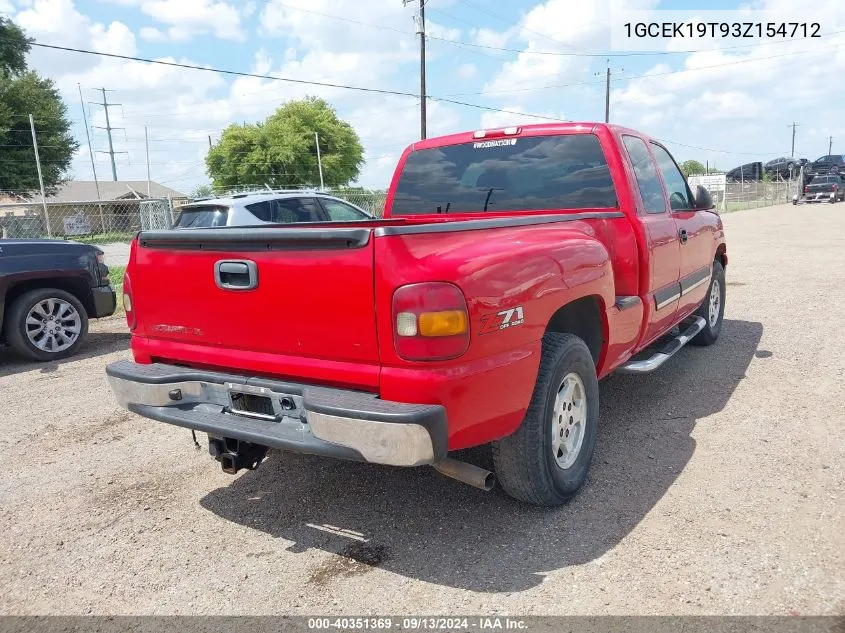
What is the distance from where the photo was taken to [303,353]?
9.02 feet

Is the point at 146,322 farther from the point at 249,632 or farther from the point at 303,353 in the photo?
the point at 249,632

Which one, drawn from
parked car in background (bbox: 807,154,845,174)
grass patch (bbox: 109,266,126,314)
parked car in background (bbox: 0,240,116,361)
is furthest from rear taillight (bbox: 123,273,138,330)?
parked car in background (bbox: 807,154,845,174)

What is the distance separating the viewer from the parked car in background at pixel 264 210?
362 inches

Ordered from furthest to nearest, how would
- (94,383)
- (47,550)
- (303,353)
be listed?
1. (94,383)
2. (47,550)
3. (303,353)

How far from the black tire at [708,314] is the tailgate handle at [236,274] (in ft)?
14.5

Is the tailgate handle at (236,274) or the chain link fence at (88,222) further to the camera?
the chain link fence at (88,222)

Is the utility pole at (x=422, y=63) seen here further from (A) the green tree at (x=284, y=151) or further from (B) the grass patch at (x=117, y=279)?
(A) the green tree at (x=284, y=151)

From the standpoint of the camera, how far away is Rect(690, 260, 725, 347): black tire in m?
6.09

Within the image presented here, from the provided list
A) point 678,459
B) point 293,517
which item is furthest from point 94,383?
point 678,459

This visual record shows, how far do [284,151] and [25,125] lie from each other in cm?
2441

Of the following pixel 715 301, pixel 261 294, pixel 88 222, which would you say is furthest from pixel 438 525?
pixel 88 222

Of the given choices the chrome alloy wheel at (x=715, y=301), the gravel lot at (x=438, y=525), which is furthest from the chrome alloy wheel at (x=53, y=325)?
the chrome alloy wheel at (x=715, y=301)

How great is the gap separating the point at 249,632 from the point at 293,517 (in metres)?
0.87

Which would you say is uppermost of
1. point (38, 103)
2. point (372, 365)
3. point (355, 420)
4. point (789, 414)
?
point (38, 103)
